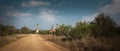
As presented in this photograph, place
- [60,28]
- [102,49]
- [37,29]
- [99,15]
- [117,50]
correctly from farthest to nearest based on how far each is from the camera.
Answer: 1. [37,29]
2. [60,28]
3. [99,15]
4. [102,49]
5. [117,50]

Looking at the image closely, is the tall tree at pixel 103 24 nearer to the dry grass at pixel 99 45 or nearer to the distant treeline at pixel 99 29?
the distant treeline at pixel 99 29

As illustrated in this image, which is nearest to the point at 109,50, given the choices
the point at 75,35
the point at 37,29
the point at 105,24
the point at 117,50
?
the point at 117,50

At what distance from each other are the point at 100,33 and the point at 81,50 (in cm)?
1623

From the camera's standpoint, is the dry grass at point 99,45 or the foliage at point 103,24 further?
the foliage at point 103,24

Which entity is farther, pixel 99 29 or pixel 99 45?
pixel 99 29

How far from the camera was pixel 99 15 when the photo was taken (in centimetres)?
4075

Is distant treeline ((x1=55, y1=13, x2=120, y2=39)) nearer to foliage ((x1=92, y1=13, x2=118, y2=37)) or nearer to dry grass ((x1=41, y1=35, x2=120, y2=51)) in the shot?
foliage ((x1=92, y1=13, x2=118, y2=37))

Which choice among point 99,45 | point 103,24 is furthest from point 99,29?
point 99,45

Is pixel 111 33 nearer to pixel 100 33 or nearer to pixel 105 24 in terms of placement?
pixel 100 33

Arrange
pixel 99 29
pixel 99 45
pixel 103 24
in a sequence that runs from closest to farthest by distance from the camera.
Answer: pixel 99 45
pixel 99 29
pixel 103 24

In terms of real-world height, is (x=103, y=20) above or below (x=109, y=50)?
above

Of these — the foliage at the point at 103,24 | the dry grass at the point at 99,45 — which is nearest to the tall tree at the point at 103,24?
the foliage at the point at 103,24

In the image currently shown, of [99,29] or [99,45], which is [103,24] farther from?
[99,45]

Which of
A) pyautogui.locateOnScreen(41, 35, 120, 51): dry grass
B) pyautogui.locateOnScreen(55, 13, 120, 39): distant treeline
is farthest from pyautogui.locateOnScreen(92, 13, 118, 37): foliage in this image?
pyautogui.locateOnScreen(41, 35, 120, 51): dry grass
